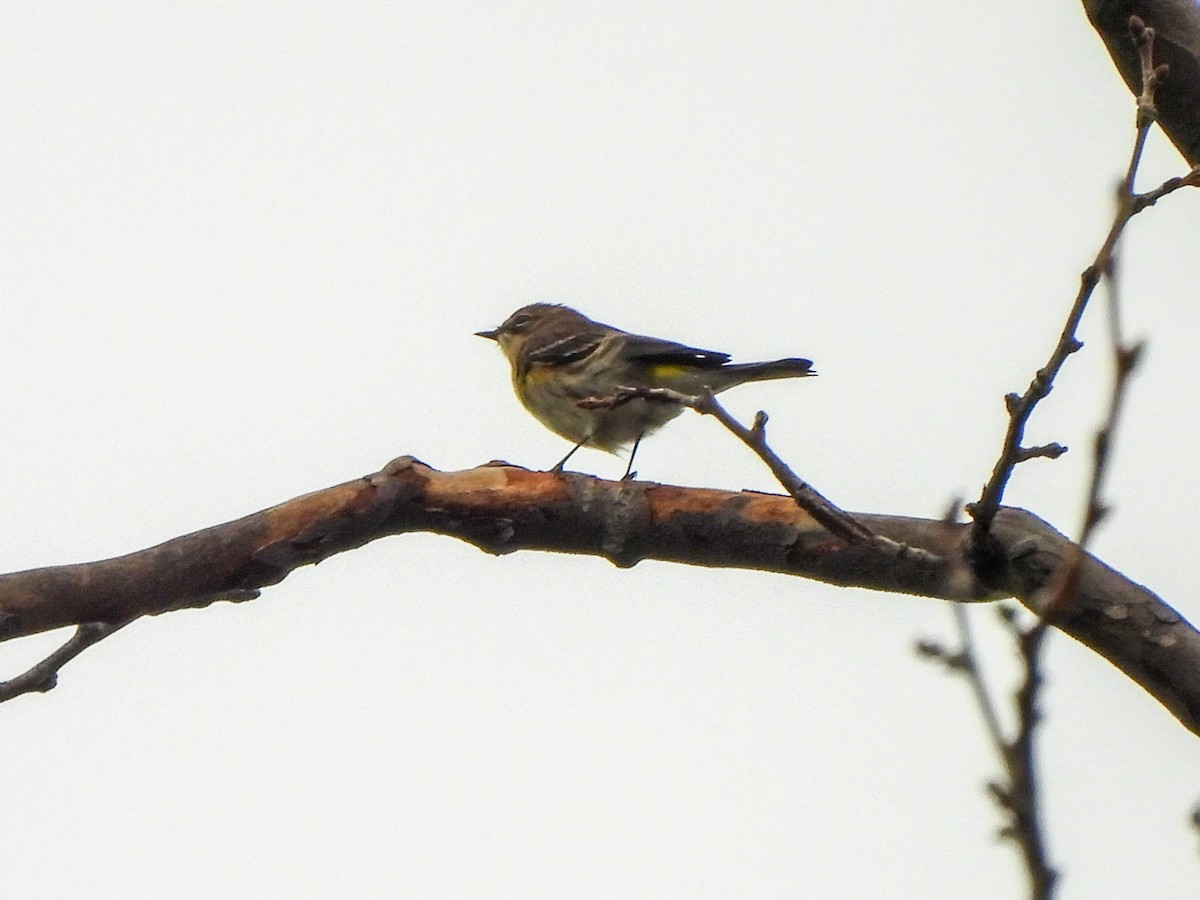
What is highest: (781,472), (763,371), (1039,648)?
(763,371)

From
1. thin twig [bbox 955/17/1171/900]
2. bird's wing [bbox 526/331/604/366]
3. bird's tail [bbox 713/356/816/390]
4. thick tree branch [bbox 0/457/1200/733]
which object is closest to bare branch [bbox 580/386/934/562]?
thick tree branch [bbox 0/457/1200/733]

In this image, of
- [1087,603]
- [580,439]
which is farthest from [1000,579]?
[580,439]

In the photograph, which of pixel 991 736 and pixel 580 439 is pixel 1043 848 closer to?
pixel 991 736

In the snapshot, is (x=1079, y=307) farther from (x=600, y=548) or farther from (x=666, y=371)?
(x=666, y=371)

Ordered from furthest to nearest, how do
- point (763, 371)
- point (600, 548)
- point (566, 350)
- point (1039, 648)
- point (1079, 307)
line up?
point (566, 350) < point (763, 371) < point (600, 548) < point (1079, 307) < point (1039, 648)

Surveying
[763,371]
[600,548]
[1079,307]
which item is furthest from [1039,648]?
[763,371]

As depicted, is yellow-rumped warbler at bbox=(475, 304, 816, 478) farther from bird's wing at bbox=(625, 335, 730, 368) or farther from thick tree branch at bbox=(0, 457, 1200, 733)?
thick tree branch at bbox=(0, 457, 1200, 733)

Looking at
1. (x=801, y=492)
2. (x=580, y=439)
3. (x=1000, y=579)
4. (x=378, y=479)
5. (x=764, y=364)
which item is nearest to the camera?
(x=801, y=492)
